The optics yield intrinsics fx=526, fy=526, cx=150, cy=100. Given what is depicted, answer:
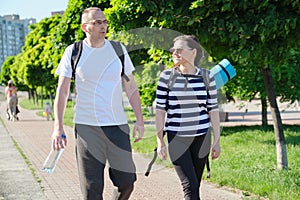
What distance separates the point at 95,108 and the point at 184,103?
32.1 inches

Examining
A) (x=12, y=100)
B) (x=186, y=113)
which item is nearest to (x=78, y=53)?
(x=186, y=113)

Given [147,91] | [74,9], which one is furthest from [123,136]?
[74,9]

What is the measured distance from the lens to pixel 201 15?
6.25 metres

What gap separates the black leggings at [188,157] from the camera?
4605mm

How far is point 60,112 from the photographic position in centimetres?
434

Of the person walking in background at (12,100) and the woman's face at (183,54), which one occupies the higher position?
the woman's face at (183,54)

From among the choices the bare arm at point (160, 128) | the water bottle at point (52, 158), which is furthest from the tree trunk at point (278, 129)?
the water bottle at point (52, 158)

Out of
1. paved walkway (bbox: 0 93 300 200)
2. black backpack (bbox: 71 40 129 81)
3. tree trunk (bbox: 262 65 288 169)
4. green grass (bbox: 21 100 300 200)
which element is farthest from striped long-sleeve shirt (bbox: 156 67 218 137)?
tree trunk (bbox: 262 65 288 169)

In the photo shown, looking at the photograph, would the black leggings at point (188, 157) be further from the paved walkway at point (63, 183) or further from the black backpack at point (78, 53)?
the paved walkway at point (63, 183)

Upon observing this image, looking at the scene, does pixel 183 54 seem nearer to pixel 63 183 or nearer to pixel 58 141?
pixel 58 141

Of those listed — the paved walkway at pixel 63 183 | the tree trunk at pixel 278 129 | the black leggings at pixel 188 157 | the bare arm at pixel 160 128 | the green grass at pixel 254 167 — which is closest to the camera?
the black leggings at pixel 188 157

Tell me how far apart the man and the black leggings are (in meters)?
0.47

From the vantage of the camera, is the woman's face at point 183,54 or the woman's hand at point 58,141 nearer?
the woman's hand at point 58,141

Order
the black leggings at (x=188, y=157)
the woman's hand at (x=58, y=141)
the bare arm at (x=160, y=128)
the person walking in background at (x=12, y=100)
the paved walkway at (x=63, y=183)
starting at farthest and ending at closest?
the person walking in background at (x=12, y=100) < the paved walkway at (x=63, y=183) < the bare arm at (x=160, y=128) < the black leggings at (x=188, y=157) < the woman's hand at (x=58, y=141)
